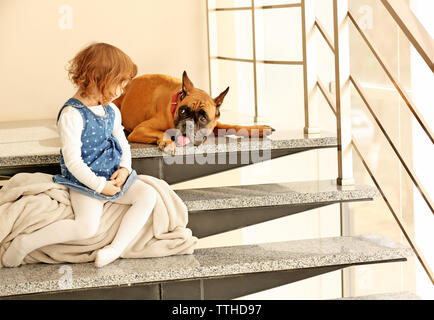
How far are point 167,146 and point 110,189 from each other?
A: 1.30 feet

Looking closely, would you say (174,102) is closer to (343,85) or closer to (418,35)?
(343,85)

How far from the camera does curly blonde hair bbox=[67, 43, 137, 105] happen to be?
2.00 meters

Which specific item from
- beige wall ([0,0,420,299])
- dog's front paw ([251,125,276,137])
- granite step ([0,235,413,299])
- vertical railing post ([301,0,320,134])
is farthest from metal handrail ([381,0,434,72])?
beige wall ([0,0,420,299])

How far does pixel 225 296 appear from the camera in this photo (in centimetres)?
198

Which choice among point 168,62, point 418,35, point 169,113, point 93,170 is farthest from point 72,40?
point 418,35

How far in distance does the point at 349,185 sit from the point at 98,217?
3.19 feet

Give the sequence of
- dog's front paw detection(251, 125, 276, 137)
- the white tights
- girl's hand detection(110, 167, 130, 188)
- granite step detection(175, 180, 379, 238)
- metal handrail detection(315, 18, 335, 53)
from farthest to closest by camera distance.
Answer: dog's front paw detection(251, 125, 276, 137), metal handrail detection(315, 18, 335, 53), granite step detection(175, 180, 379, 238), girl's hand detection(110, 167, 130, 188), the white tights

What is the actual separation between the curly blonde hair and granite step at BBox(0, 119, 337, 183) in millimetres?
370

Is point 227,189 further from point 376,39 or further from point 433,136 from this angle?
point 376,39

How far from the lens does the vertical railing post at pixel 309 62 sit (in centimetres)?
257

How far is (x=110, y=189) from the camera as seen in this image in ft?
6.59

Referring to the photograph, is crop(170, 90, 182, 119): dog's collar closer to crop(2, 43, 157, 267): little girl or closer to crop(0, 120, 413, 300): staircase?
crop(0, 120, 413, 300): staircase

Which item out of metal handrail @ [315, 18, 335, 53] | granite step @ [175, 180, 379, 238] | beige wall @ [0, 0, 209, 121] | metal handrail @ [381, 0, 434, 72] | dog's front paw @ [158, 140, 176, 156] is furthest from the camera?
beige wall @ [0, 0, 209, 121]
